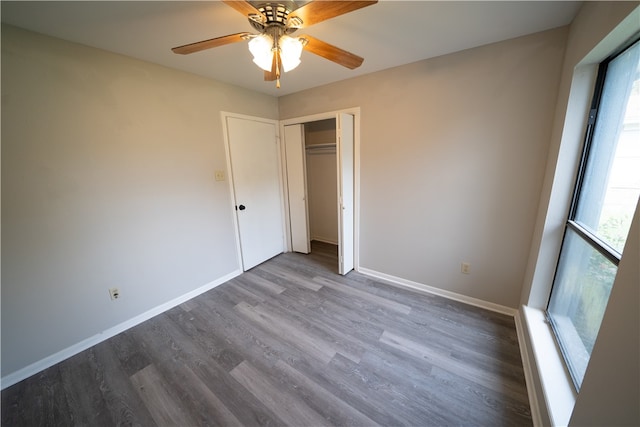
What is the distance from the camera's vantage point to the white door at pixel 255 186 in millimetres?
2727

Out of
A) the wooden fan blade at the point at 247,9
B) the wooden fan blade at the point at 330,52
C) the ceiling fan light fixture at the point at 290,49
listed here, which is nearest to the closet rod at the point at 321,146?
the wooden fan blade at the point at 330,52

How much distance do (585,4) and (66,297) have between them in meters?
3.96

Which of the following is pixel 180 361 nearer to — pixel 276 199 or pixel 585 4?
pixel 276 199

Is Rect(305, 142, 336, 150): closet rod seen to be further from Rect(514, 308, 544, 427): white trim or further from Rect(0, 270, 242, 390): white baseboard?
Rect(514, 308, 544, 427): white trim

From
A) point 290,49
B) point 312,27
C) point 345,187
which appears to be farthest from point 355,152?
point 290,49

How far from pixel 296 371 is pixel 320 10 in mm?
2133

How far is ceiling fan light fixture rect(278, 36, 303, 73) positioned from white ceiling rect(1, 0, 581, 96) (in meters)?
0.48

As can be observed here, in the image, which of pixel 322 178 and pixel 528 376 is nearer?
pixel 528 376

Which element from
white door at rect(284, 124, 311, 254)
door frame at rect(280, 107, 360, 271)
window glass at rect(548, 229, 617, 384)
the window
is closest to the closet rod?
white door at rect(284, 124, 311, 254)

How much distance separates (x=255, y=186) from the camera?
9.81 ft

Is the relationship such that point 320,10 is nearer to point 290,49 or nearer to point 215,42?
point 290,49

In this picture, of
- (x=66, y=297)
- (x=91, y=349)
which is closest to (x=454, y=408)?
(x=91, y=349)

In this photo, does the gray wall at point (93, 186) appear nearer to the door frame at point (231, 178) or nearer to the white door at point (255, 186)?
the door frame at point (231, 178)

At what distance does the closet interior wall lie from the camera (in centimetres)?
367
